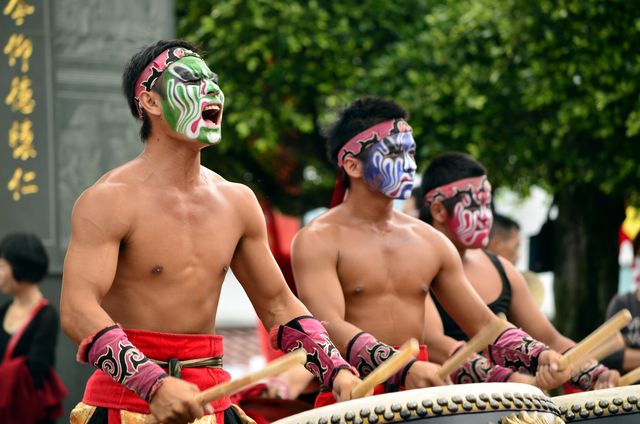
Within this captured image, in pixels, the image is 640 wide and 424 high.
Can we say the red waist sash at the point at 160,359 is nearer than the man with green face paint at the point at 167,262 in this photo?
No

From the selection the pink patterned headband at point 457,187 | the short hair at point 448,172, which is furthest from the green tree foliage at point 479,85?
the pink patterned headband at point 457,187

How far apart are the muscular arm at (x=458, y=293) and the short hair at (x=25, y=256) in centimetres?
314

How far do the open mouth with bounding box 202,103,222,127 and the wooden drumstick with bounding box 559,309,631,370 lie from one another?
141cm

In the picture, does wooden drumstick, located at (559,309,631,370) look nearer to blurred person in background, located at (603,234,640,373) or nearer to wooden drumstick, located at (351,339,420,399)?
wooden drumstick, located at (351,339,420,399)

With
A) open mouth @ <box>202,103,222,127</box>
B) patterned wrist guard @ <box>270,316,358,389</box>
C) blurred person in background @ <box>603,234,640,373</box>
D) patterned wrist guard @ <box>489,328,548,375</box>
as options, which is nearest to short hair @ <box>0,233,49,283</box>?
patterned wrist guard @ <box>489,328,548,375</box>

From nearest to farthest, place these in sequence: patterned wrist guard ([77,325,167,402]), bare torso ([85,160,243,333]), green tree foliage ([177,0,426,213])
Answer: patterned wrist guard ([77,325,167,402]), bare torso ([85,160,243,333]), green tree foliage ([177,0,426,213])

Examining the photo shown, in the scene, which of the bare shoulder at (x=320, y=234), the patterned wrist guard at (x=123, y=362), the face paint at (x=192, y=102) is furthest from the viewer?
the bare shoulder at (x=320, y=234)

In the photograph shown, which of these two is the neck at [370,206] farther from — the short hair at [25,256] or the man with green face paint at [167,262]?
the short hair at [25,256]

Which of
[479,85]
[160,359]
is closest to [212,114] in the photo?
[160,359]

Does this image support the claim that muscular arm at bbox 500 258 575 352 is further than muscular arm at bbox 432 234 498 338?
Yes

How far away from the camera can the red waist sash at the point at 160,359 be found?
449 centimetres

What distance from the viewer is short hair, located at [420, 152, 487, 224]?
7.06 metres

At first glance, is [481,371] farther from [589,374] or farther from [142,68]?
[142,68]

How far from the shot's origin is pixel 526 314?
7.30 metres
